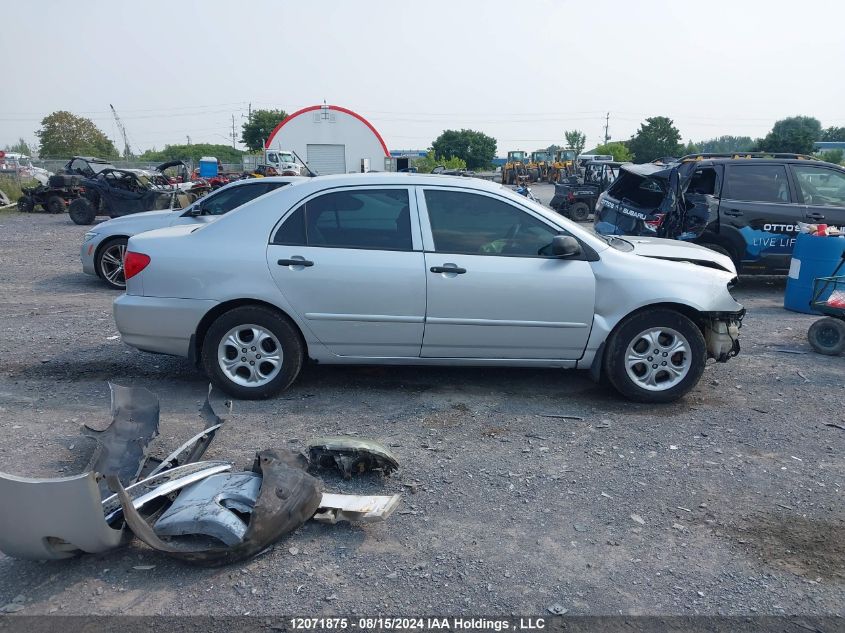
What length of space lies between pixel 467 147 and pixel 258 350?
75280 mm

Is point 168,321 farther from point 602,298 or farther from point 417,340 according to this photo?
point 602,298

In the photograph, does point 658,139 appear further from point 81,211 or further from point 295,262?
point 295,262

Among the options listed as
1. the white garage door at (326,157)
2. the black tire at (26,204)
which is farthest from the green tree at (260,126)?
the black tire at (26,204)

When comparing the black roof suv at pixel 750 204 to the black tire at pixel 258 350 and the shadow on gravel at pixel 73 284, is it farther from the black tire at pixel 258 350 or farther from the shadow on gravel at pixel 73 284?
the shadow on gravel at pixel 73 284

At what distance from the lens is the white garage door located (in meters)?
47.0

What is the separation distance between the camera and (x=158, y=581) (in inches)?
126

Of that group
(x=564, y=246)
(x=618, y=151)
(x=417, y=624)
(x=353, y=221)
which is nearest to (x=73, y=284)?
(x=353, y=221)

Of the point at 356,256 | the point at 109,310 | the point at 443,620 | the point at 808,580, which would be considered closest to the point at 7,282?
the point at 109,310

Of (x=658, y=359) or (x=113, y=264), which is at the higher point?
(x=113, y=264)

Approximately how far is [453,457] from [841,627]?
7.23 ft

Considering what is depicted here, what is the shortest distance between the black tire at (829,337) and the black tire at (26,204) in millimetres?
23545

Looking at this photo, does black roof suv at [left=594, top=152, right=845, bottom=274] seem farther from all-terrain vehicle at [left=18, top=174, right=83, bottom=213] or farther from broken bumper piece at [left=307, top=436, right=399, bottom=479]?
all-terrain vehicle at [left=18, top=174, right=83, bottom=213]

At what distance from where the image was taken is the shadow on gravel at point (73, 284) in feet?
32.1

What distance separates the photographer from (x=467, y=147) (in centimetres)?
7788
